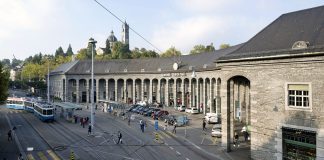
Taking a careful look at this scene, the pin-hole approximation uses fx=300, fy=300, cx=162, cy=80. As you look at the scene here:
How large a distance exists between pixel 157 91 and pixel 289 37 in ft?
189

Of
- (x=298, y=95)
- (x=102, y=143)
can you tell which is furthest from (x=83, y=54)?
(x=298, y=95)

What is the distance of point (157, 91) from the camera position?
3243 inches

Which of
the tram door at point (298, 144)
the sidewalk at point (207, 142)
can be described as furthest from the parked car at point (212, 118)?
the tram door at point (298, 144)

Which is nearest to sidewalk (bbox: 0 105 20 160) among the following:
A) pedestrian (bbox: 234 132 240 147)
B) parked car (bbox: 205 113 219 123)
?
pedestrian (bbox: 234 132 240 147)

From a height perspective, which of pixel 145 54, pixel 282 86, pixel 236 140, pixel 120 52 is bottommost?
pixel 236 140

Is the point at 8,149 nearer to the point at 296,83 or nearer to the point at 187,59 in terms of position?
the point at 296,83

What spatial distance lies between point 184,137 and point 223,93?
10.1 meters

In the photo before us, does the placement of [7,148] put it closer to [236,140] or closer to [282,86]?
[236,140]

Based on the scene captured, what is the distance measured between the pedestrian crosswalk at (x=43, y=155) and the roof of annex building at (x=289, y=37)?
19186 mm

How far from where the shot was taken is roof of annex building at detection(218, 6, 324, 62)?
2372cm

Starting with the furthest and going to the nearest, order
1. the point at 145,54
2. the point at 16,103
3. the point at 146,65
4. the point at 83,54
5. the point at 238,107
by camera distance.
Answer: the point at 83,54 < the point at 145,54 < the point at 146,65 < the point at 16,103 < the point at 238,107

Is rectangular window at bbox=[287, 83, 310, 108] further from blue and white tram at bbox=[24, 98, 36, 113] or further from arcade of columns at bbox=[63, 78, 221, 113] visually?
blue and white tram at bbox=[24, 98, 36, 113]

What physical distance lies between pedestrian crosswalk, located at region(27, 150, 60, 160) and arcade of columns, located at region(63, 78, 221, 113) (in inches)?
1288

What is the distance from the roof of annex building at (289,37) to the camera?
77.8 feet
